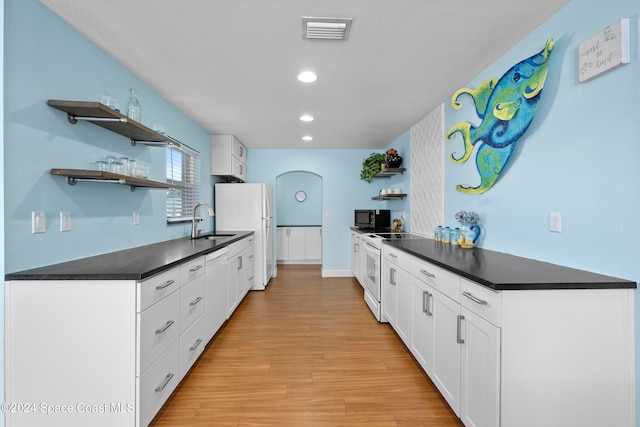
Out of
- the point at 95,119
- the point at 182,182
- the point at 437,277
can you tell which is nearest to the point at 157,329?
the point at 95,119

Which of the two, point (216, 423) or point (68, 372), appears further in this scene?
point (216, 423)

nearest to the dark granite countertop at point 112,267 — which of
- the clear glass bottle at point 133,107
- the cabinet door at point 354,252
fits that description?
the clear glass bottle at point 133,107

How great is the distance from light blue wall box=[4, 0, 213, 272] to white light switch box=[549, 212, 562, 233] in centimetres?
294

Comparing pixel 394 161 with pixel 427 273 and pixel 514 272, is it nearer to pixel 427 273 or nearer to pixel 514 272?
pixel 427 273

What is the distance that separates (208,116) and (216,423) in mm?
3125

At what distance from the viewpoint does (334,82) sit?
8.64ft

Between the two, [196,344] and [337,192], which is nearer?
[196,344]

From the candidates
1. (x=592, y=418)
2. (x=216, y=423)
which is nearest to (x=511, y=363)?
(x=592, y=418)

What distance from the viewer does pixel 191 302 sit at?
2.15 meters

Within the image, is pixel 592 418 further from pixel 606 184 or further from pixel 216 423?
pixel 216 423

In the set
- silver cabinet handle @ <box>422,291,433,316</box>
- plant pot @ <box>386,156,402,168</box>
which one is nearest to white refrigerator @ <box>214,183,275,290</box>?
plant pot @ <box>386,156,402,168</box>

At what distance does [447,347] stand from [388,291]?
4.17 feet

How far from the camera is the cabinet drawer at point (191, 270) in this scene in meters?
2.01

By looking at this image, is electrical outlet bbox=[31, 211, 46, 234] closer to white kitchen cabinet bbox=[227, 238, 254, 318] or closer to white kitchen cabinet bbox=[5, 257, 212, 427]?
white kitchen cabinet bbox=[5, 257, 212, 427]
